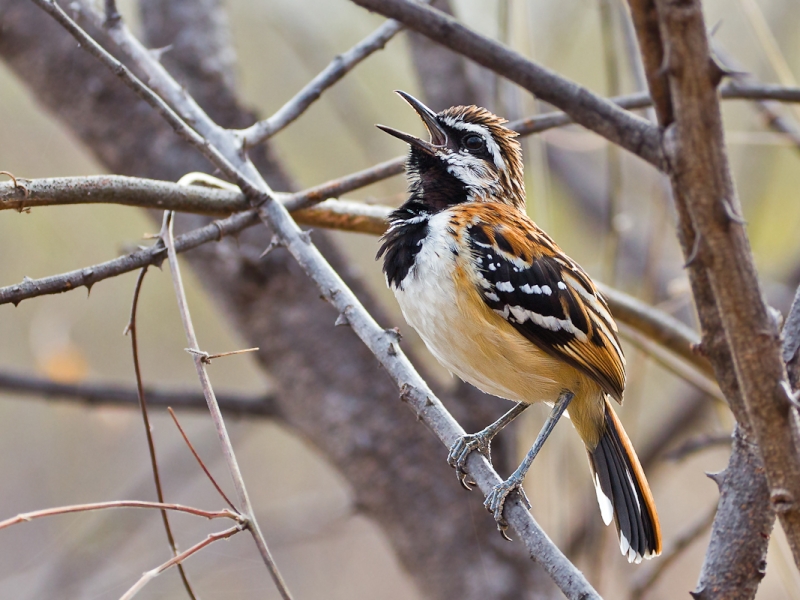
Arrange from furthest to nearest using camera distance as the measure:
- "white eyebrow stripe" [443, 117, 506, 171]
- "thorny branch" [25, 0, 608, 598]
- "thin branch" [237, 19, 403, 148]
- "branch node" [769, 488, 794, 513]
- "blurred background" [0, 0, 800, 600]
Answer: "blurred background" [0, 0, 800, 600], "white eyebrow stripe" [443, 117, 506, 171], "thin branch" [237, 19, 403, 148], "thorny branch" [25, 0, 608, 598], "branch node" [769, 488, 794, 513]

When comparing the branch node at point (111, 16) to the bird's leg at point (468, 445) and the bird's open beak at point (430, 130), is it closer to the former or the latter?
→ the bird's open beak at point (430, 130)

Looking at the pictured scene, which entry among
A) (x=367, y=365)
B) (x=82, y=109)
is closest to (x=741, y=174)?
(x=367, y=365)

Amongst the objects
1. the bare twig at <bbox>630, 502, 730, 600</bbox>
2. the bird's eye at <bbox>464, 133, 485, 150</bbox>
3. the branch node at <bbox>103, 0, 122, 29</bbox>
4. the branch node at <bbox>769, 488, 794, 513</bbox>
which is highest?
the branch node at <bbox>103, 0, 122, 29</bbox>

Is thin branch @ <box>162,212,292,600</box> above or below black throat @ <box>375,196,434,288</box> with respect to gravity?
below

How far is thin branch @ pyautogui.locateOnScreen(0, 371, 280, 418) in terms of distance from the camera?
15.2 ft

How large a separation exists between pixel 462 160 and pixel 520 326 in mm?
949

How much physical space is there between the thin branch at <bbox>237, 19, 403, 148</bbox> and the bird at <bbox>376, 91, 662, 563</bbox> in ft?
0.69

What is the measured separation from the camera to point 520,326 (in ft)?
9.29

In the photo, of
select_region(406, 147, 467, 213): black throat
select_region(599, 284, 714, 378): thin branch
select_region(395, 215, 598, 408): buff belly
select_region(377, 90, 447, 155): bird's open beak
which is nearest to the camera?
select_region(395, 215, 598, 408): buff belly

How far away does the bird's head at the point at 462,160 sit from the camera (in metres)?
3.37

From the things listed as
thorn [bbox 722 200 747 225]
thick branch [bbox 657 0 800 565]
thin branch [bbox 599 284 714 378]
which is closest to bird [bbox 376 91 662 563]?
→ thin branch [bbox 599 284 714 378]

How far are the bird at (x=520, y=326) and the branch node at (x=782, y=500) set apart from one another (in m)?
1.19

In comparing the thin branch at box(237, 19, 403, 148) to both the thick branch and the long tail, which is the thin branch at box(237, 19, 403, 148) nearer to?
the long tail

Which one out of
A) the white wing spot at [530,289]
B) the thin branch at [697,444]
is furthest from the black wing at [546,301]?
the thin branch at [697,444]
